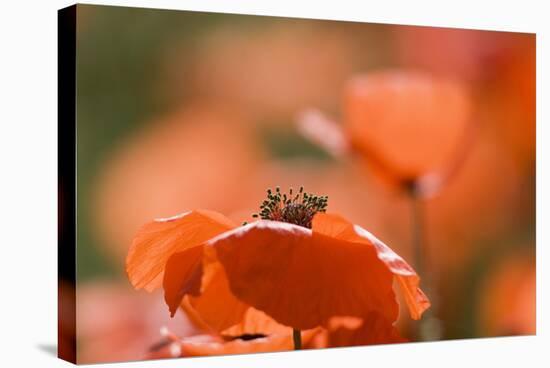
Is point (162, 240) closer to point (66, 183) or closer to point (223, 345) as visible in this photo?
point (223, 345)

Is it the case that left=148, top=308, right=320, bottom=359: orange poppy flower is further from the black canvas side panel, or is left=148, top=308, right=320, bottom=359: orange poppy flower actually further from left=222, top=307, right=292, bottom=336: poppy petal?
the black canvas side panel

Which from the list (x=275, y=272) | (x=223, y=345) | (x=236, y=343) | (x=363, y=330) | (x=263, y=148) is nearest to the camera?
(x=363, y=330)

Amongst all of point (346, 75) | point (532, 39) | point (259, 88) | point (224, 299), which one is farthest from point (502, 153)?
point (224, 299)

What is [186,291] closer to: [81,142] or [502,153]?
[81,142]

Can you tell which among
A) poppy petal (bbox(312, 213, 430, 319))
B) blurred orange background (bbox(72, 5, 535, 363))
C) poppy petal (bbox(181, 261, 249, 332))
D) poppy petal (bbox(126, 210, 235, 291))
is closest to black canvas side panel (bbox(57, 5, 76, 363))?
blurred orange background (bbox(72, 5, 535, 363))

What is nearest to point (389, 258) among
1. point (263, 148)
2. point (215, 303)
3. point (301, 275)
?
point (301, 275)

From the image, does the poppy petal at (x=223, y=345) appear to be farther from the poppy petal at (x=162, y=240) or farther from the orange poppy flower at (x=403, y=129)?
the orange poppy flower at (x=403, y=129)
